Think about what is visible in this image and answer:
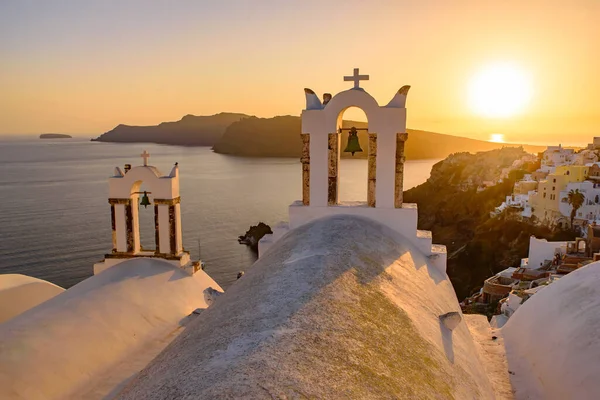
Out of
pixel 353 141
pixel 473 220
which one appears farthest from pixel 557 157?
pixel 353 141

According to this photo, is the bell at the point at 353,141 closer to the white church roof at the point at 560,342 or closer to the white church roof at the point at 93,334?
the white church roof at the point at 560,342

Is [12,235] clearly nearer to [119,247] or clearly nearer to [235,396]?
[119,247]

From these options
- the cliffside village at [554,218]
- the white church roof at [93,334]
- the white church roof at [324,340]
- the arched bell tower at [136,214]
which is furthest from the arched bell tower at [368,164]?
the cliffside village at [554,218]

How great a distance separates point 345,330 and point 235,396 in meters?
1.12

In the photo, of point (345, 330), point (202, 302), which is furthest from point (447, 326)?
point (202, 302)

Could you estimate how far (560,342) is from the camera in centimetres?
535

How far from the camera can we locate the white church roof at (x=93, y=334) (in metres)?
5.43

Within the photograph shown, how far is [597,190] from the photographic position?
40438 mm

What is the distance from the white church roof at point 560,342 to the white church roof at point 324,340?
38.0 inches

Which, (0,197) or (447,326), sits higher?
(447,326)

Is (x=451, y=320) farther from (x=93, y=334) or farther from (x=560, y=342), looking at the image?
(x=93, y=334)

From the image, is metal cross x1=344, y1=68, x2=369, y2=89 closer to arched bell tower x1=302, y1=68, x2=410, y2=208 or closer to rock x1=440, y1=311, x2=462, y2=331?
arched bell tower x1=302, y1=68, x2=410, y2=208

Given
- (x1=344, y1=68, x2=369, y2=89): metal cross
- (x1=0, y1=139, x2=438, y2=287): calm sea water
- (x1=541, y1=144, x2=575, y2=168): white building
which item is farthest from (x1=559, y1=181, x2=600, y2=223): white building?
(x1=344, y1=68, x2=369, y2=89): metal cross

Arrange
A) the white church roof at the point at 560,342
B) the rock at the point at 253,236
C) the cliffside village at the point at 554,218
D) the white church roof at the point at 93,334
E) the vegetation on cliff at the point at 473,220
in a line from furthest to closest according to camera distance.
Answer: the rock at the point at 253,236
the vegetation on cliff at the point at 473,220
the cliffside village at the point at 554,218
the white church roof at the point at 93,334
the white church roof at the point at 560,342
